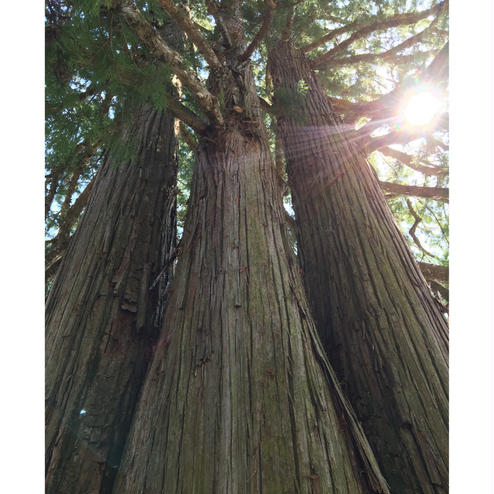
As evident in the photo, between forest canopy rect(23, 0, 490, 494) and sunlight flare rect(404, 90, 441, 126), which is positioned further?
sunlight flare rect(404, 90, 441, 126)

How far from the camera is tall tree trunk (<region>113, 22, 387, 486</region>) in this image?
1.21 meters

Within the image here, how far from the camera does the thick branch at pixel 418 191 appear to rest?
3.04m

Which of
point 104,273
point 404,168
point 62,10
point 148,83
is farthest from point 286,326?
point 404,168

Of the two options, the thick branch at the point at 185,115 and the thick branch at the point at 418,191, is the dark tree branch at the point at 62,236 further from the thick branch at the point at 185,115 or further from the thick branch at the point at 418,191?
the thick branch at the point at 418,191

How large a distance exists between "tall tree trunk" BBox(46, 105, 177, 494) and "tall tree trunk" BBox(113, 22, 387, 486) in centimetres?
28

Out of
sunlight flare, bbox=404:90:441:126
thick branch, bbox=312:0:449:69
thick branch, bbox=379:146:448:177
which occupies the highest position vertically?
thick branch, bbox=312:0:449:69

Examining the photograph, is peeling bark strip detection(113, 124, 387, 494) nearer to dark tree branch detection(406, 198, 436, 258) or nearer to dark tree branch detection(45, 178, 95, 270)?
dark tree branch detection(45, 178, 95, 270)

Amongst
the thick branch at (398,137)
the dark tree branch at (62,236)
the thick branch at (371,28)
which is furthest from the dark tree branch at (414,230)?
the dark tree branch at (62,236)

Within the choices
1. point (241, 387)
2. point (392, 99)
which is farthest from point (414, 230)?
point (241, 387)

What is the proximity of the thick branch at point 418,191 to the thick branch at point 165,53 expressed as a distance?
170cm

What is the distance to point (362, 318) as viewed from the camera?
2.04 m

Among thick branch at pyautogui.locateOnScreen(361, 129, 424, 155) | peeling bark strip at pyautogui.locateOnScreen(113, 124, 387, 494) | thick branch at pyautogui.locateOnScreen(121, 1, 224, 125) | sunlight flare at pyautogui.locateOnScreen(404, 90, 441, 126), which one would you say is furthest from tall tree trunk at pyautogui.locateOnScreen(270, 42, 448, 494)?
thick branch at pyautogui.locateOnScreen(121, 1, 224, 125)

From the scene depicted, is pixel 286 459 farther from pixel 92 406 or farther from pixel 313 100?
pixel 313 100

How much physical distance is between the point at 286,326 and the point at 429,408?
77 cm
